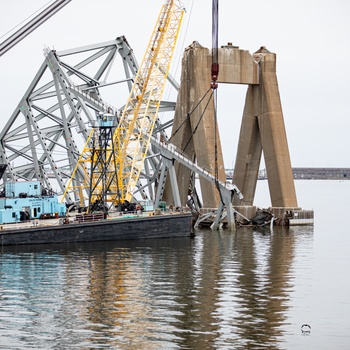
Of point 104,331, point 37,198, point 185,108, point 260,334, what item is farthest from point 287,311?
point 185,108

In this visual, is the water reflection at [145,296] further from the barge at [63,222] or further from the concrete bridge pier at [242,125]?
the concrete bridge pier at [242,125]

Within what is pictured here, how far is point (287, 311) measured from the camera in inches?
1523

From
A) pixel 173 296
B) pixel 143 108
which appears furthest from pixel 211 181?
pixel 173 296

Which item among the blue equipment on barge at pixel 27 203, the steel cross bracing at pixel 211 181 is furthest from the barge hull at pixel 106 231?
the steel cross bracing at pixel 211 181

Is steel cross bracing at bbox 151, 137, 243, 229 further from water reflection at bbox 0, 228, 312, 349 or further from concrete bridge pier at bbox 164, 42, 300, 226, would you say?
water reflection at bbox 0, 228, 312, 349

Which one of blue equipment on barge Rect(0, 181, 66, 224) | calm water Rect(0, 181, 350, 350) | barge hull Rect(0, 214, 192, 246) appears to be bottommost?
calm water Rect(0, 181, 350, 350)

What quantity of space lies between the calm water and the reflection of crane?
19313 millimetres

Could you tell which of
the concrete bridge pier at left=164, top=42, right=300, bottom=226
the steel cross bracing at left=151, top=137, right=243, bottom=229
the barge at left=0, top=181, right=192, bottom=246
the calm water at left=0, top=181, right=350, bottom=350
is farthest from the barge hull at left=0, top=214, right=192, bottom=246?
the concrete bridge pier at left=164, top=42, right=300, bottom=226

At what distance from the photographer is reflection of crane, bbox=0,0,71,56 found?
7488 cm

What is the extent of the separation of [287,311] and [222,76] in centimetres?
5325

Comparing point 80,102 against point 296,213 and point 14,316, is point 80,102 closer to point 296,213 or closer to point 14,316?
point 296,213

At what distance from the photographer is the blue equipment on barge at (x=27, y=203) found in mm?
70562

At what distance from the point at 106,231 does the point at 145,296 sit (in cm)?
2641

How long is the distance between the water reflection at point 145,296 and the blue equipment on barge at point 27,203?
284 inches
